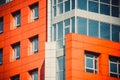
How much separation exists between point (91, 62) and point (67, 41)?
328cm

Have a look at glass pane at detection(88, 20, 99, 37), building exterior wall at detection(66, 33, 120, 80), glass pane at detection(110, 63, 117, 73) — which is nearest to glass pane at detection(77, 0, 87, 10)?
glass pane at detection(88, 20, 99, 37)

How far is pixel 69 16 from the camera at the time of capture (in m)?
61.8

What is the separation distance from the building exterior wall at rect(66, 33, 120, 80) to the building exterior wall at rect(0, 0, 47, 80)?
534cm

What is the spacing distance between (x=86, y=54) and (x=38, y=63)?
6368mm

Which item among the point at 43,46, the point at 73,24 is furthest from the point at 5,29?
the point at 73,24

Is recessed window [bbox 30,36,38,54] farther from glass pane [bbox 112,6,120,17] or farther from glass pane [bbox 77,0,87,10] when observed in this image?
glass pane [bbox 112,6,120,17]

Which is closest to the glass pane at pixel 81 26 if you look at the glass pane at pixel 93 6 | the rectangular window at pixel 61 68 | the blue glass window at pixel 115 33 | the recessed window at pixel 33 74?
the glass pane at pixel 93 6

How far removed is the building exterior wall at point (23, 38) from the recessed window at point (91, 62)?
18.3 feet

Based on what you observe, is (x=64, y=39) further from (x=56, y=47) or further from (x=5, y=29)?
(x=5, y=29)

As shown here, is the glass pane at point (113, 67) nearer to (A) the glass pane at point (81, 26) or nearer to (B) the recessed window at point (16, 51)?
(A) the glass pane at point (81, 26)

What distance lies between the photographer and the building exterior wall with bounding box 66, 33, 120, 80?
59375 millimetres

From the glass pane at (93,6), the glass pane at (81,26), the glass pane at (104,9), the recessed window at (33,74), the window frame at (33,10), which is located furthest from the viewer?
the window frame at (33,10)

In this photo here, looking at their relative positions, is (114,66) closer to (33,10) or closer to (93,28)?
(93,28)

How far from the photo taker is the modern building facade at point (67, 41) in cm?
6025
